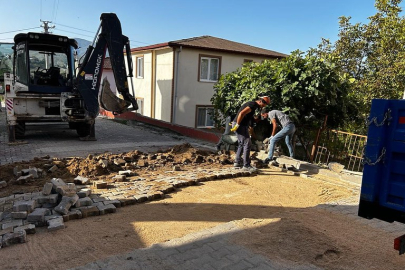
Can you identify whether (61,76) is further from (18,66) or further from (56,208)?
(56,208)

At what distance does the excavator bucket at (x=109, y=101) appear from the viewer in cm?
1016

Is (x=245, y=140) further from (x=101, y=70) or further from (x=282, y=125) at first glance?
(x=101, y=70)

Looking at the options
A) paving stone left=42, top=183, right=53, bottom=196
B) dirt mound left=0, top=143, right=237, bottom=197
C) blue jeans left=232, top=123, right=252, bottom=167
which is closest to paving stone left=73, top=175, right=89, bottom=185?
dirt mound left=0, top=143, right=237, bottom=197

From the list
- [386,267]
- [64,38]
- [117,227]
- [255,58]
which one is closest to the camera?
[386,267]

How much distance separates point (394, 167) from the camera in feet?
9.17

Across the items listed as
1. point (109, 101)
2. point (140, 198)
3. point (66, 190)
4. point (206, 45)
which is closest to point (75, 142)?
point (109, 101)

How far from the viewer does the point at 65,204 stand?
14.3 feet

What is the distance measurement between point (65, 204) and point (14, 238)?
86 centimetres

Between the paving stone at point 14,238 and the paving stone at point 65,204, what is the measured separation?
2.19 ft

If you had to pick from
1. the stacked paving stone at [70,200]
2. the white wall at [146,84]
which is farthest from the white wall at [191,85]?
the stacked paving stone at [70,200]

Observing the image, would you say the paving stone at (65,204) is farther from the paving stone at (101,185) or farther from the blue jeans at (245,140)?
the blue jeans at (245,140)

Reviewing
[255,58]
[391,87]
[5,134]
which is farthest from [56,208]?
[255,58]

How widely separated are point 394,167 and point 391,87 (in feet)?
32.9

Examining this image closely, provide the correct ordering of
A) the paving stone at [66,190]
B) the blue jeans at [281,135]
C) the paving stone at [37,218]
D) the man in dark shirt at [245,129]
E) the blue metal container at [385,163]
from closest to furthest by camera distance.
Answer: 1. the blue metal container at [385,163]
2. the paving stone at [37,218]
3. the paving stone at [66,190]
4. the man in dark shirt at [245,129]
5. the blue jeans at [281,135]
